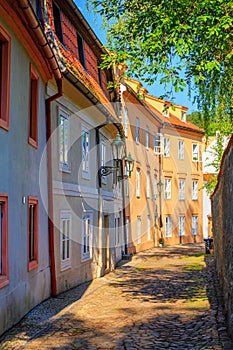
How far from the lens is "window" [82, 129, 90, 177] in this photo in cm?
1619

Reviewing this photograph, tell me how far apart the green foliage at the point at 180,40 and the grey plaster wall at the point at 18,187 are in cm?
214

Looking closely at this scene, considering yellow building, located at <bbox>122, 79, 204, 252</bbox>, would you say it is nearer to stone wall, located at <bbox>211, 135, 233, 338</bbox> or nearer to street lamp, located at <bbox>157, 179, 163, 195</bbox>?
street lamp, located at <bbox>157, 179, 163, 195</bbox>

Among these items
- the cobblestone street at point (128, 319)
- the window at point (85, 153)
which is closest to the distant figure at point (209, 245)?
the cobblestone street at point (128, 319)

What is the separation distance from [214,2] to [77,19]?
7274 mm

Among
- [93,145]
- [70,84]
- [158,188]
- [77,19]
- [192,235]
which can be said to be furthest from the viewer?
[192,235]

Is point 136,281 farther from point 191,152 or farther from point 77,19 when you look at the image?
point 191,152

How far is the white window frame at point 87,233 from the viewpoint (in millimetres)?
16156

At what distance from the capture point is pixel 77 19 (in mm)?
16094

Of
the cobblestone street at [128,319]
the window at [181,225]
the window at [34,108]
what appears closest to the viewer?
the cobblestone street at [128,319]

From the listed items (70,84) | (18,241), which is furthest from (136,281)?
(18,241)

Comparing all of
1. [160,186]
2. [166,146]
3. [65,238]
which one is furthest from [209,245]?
[65,238]

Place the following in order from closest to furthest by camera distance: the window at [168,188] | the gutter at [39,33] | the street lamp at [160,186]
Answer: the gutter at [39,33], the street lamp at [160,186], the window at [168,188]

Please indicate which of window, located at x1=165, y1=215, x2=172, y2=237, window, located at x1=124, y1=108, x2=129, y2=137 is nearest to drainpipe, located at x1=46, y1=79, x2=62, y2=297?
window, located at x1=124, y1=108, x2=129, y2=137

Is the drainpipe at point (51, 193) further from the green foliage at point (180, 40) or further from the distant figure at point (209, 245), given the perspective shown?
the distant figure at point (209, 245)
